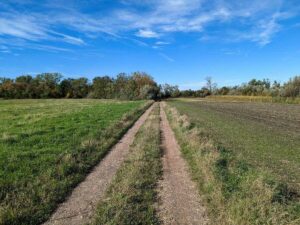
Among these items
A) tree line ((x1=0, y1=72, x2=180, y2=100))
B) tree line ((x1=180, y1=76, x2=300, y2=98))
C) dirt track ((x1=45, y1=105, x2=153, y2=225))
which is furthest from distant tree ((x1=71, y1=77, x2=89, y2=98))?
dirt track ((x1=45, y1=105, x2=153, y2=225))

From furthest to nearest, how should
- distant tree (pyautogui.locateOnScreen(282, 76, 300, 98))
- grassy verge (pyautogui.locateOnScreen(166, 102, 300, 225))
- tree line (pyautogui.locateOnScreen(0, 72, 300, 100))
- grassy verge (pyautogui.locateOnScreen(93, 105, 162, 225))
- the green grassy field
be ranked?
tree line (pyautogui.locateOnScreen(0, 72, 300, 100))
distant tree (pyautogui.locateOnScreen(282, 76, 300, 98))
the green grassy field
grassy verge (pyautogui.locateOnScreen(93, 105, 162, 225))
grassy verge (pyautogui.locateOnScreen(166, 102, 300, 225))

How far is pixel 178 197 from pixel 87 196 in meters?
2.20

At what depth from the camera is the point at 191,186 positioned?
8.12 meters

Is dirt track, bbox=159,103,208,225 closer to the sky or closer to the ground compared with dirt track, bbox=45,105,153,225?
closer to the ground

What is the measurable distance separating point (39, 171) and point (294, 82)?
306ft

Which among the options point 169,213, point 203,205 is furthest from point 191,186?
point 169,213

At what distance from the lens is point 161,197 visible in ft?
23.6

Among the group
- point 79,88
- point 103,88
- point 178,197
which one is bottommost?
point 178,197

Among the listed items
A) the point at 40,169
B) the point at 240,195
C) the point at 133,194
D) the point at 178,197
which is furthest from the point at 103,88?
the point at 240,195

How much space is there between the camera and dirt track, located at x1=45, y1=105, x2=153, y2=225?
602 cm

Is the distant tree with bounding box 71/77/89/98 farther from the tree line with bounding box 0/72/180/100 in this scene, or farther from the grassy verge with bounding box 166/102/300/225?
the grassy verge with bounding box 166/102/300/225

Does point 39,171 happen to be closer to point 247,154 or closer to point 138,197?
point 138,197

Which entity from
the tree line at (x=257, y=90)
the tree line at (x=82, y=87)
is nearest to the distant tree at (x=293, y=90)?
the tree line at (x=257, y=90)

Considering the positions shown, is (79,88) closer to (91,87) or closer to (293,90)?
(91,87)
